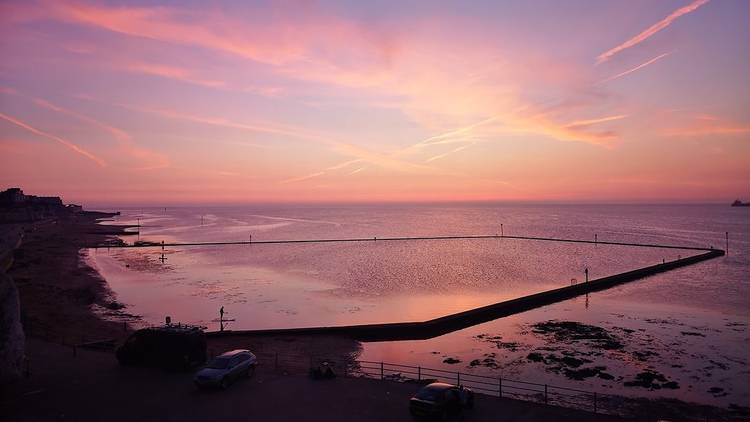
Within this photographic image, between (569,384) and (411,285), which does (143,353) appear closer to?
(569,384)

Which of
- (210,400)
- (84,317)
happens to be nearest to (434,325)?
(210,400)

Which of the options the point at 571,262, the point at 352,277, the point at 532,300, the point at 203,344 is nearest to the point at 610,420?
the point at 203,344

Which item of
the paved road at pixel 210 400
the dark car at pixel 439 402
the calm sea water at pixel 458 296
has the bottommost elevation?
the calm sea water at pixel 458 296

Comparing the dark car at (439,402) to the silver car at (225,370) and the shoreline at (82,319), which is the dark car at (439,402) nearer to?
the silver car at (225,370)

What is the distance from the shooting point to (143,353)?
73.8ft

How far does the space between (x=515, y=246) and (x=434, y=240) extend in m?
30.6

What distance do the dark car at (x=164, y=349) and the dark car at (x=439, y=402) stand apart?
11.6 metres

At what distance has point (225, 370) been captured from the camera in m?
19.9

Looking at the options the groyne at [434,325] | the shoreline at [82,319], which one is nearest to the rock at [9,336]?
the shoreline at [82,319]

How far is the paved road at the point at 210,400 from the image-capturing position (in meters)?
17.0

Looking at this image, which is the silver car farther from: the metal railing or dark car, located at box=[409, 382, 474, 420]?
dark car, located at box=[409, 382, 474, 420]

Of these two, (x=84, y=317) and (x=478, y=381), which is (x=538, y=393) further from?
(x=84, y=317)

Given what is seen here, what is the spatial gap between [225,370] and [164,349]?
174 inches

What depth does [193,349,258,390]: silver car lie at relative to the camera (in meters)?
19.4
